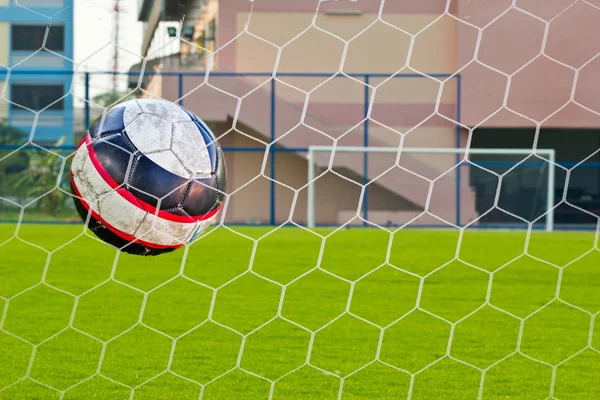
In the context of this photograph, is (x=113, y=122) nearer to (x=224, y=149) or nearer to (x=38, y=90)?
(x=224, y=149)

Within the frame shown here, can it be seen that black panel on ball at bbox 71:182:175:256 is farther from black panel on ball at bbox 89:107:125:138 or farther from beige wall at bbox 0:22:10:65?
beige wall at bbox 0:22:10:65

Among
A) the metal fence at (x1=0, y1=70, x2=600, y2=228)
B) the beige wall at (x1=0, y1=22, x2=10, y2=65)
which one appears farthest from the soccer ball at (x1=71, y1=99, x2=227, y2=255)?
the beige wall at (x1=0, y1=22, x2=10, y2=65)

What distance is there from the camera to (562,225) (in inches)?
645

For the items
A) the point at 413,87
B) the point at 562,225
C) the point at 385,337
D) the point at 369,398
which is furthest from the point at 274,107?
the point at 369,398

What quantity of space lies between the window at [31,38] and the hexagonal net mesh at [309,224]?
0.42ft

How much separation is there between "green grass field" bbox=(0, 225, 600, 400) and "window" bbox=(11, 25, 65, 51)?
8.66m

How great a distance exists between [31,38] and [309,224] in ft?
23.5

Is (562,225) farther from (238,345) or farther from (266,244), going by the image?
(238,345)

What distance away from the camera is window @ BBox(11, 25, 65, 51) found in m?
15.6

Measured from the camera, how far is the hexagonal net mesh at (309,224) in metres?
3.08

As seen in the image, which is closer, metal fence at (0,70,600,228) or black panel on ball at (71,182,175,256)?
black panel on ball at (71,182,175,256)

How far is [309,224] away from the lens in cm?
1483

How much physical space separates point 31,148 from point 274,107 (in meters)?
4.54

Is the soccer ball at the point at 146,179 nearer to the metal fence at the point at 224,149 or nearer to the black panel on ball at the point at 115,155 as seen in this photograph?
the black panel on ball at the point at 115,155
